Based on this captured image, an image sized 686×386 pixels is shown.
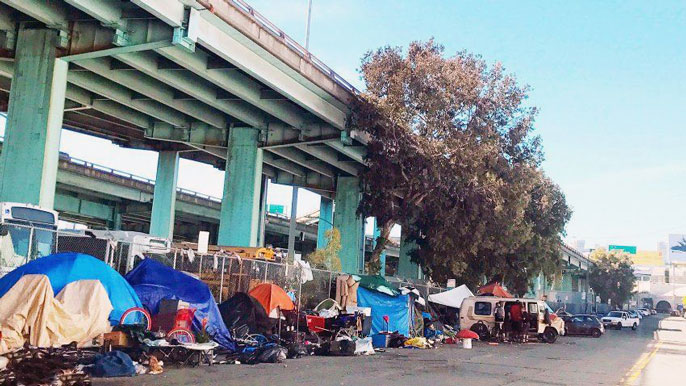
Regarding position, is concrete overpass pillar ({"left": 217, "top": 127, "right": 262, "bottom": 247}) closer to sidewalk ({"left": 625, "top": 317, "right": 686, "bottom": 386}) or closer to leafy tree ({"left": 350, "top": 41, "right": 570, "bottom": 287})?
leafy tree ({"left": 350, "top": 41, "right": 570, "bottom": 287})

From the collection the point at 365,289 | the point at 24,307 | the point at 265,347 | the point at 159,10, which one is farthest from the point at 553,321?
the point at 24,307

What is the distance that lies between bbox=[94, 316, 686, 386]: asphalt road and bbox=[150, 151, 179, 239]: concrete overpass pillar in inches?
841

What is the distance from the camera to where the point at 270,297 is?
19.2m

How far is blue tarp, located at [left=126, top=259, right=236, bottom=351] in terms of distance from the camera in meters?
16.0

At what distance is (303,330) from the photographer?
63.4 ft

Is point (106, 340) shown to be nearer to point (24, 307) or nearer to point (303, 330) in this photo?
point (24, 307)

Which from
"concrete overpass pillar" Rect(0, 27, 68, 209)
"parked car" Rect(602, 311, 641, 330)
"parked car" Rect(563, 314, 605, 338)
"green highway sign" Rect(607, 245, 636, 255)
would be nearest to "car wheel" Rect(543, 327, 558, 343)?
"parked car" Rect(563, 314, 605, 338)

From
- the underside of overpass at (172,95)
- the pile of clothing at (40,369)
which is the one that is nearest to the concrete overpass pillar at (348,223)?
the underside of overpass at (172,95)

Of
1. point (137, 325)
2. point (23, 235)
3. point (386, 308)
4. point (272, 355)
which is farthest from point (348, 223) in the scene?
point (137, 325)

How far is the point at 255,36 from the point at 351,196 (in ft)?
65.3

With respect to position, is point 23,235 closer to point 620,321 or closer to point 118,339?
point 118,339

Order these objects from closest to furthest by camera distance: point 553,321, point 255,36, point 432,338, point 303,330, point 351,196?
1. point 303,330
2. point 255,36
3. point 432,338
4. point 553,321
5. point 351,196

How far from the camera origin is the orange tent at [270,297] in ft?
62.8

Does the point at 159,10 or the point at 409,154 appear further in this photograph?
the point at 409,154
